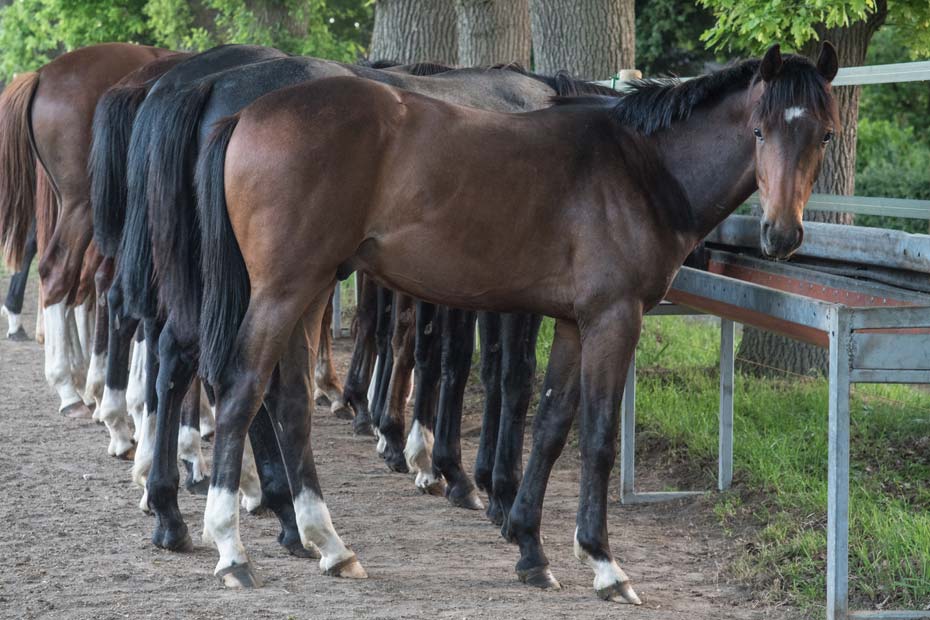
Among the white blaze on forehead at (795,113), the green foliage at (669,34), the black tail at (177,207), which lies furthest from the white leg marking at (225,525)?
the green foliage at (669,34)

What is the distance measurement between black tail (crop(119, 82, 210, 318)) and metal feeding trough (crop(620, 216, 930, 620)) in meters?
2.41

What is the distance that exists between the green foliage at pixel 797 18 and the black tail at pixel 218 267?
4616 mm

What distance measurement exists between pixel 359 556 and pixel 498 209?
1.79 meters

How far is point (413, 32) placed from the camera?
11.6 metres

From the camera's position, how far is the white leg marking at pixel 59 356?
8.36 m

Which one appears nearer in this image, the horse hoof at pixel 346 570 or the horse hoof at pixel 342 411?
the horse hoof at pixel 346 570

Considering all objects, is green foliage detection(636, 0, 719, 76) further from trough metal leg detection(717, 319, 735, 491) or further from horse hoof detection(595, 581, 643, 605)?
horse hoof detection(595, 581, 643, 605)

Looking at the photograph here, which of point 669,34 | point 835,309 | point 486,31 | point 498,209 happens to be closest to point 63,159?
point 498,209

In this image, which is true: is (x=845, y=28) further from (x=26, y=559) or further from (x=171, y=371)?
(x=26, y=559)

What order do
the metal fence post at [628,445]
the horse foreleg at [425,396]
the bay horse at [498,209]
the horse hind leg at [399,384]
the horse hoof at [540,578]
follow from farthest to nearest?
the horse hind leg at [399,384]
the horse foreleg at [425,396]
the metal fence post at [628,445]
the horse hoof at [540,578]
the bay horse at [498,209]

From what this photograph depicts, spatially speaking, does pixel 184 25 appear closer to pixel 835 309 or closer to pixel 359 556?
pixel 359 556

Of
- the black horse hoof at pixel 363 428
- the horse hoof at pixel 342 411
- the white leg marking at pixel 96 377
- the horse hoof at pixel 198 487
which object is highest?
the white leg marking at pixel 96 377

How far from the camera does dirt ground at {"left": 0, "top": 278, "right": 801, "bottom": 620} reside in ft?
15.4

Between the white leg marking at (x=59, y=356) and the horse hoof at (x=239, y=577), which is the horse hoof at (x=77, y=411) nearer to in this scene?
the white leg marking at (x=59, y=356)
